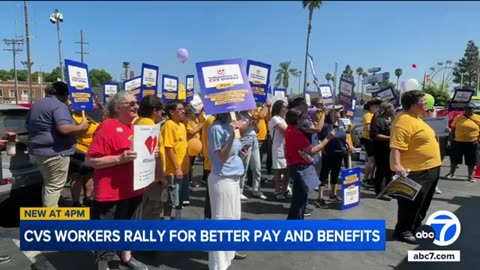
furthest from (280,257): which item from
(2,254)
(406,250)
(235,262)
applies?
(2,254)

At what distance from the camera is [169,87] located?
9766 mm

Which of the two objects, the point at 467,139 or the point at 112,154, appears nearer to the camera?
the point at 112,154

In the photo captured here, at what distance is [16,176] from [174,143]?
2171 mm

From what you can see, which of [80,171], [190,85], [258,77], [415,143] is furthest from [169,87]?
[415,143]

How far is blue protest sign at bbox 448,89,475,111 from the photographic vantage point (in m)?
9.05

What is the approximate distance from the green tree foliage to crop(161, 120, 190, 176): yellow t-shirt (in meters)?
4.19

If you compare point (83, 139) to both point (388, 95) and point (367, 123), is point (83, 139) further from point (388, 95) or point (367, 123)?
point (388, 95)

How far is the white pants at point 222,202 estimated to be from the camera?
3514 millimetres

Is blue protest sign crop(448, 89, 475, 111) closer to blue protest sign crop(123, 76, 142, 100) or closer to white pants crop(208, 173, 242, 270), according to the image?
blue protest sign crop(123, 76, 142, 100)

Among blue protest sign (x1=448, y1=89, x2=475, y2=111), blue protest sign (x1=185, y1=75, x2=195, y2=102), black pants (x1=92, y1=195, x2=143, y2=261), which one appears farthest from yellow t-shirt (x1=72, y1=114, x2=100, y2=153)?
blue protest sign (x1=448, y1=89, x2=475, y2=111)

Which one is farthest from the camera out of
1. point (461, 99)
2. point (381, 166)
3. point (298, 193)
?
point (461, 99)

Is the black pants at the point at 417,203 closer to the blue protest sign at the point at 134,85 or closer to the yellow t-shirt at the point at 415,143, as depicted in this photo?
the yellow t-shirt at the point at 415,143

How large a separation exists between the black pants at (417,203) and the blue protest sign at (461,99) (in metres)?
5.44

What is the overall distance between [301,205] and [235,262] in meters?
1.17
